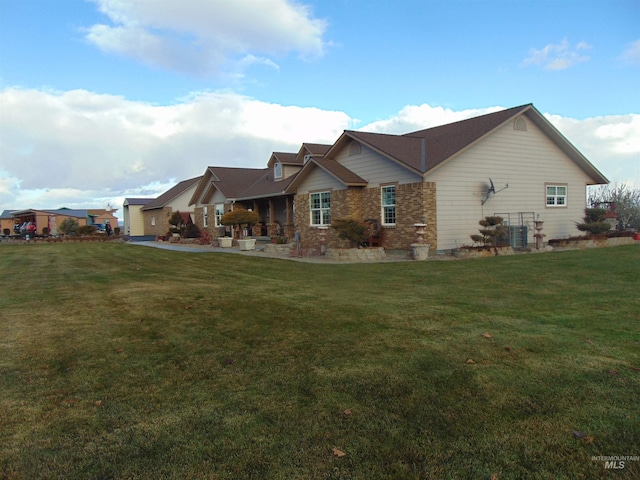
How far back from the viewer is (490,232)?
16.6 meters

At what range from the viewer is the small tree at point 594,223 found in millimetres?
19766

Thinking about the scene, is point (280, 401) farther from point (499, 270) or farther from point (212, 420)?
point (499, 270)

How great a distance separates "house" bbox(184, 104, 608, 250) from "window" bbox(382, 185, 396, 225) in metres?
0.04

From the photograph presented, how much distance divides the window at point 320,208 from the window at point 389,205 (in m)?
3.15

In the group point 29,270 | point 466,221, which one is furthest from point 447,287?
point 29,270

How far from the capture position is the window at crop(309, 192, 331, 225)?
21328mm

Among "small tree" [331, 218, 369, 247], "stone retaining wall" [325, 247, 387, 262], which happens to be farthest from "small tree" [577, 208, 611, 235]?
"small tree" [331, 218, 369, 247]

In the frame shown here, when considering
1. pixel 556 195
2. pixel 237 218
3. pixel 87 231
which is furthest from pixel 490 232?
pixel 87 231

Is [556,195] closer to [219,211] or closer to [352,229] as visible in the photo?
[352,229]

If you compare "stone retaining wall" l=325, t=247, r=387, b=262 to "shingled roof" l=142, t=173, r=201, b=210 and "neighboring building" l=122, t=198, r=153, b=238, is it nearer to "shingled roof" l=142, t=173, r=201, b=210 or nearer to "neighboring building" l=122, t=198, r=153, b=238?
"shingled roof" l=142, t=173, r=201, b=210

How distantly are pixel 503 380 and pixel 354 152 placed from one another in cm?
1685

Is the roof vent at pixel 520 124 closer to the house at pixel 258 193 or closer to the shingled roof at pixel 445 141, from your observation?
the shingled roof at pixel 445 141

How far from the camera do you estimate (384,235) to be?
18812 millimetres

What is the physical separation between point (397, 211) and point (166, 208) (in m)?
30.0
